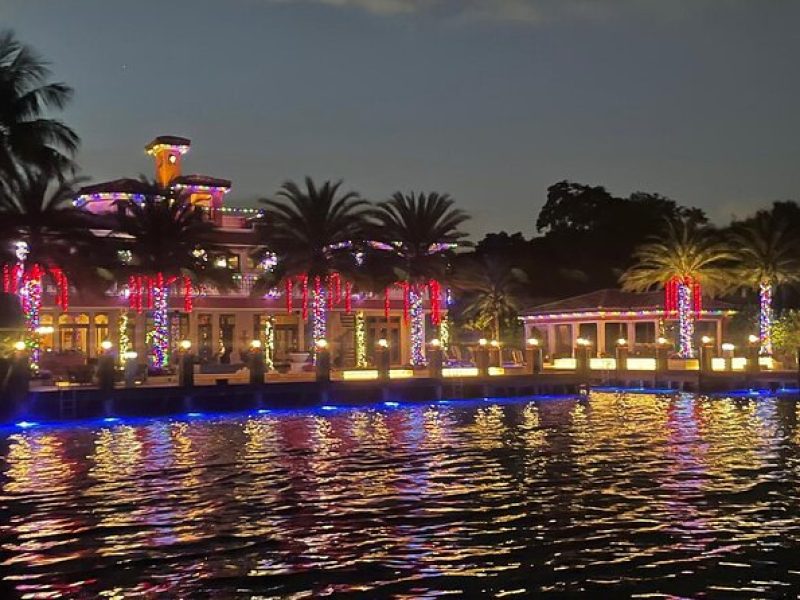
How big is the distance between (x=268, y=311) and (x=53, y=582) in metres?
46.7

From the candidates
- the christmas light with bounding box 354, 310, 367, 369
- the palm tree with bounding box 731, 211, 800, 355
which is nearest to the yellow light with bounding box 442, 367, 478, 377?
the christmas light with bounding box 354, 310, 367, 369

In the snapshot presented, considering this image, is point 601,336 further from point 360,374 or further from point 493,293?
point 360,374

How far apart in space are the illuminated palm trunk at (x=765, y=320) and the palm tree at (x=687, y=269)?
220 cm

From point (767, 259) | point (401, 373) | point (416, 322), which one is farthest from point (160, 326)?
point (767, 259)

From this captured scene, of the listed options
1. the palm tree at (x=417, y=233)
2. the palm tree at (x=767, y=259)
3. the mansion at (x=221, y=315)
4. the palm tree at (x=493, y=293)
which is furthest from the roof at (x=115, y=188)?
the palm tree at (x=767, y=259)

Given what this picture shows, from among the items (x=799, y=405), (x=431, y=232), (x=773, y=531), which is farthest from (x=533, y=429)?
(x=431, y=232)

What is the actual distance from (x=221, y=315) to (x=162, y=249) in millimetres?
10975

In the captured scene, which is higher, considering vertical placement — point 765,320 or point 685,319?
point 685,319

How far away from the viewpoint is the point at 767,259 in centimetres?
5444

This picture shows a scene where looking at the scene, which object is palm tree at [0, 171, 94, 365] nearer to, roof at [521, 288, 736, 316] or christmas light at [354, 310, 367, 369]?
christmas light at [354, 310, 367, 369]

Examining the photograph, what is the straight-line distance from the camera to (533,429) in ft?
95.4

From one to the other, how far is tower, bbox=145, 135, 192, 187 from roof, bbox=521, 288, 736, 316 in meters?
24.3

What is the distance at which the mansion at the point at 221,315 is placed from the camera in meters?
53.2

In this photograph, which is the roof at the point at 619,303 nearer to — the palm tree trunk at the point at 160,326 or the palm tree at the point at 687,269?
the palm tree at the point at 687,269
